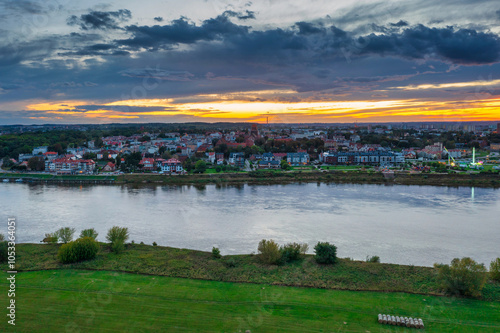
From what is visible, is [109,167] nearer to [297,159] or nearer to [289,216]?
[297,159]

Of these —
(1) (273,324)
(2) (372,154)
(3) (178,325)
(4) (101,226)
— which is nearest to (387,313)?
(1) (273,324)

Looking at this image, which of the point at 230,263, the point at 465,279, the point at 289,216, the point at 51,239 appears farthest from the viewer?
the point at 289,216

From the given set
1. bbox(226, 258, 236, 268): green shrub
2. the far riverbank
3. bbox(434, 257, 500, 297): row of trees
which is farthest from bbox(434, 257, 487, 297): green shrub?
the far riverbank

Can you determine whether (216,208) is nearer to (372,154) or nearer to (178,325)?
(178,325)

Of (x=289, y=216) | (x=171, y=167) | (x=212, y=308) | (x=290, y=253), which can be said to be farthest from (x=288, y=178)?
(x=212, y=308)

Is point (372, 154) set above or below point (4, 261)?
above

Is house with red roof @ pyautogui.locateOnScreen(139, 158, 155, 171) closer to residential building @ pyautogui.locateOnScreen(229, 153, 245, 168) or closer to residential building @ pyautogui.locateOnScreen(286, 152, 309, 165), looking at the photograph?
residential building @ pyautogui.locateOnScreen(229, 153, 245, 168)
